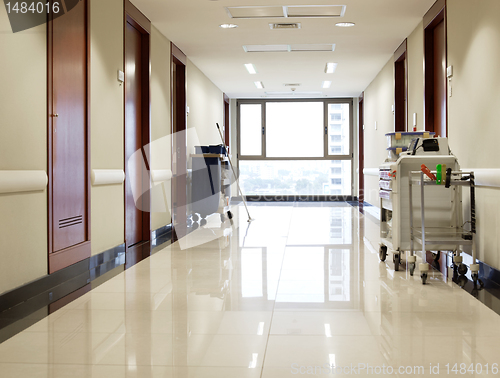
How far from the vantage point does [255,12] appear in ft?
18.1

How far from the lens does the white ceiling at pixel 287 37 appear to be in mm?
5344

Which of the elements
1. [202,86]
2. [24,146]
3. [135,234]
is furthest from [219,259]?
[202,86]

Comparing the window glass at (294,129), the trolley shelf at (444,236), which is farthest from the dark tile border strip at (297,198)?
the trolley shelf at (444,236)

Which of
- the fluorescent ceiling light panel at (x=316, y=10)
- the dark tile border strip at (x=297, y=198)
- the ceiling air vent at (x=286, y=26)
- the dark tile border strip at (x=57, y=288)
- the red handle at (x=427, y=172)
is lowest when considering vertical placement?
the dark tile border strip at (x=57, y=288)

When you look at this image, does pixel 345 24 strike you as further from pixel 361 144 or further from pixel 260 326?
pixel 361 144

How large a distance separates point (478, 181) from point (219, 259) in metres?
2.32

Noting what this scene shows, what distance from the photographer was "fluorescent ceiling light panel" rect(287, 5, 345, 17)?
17.6 feet

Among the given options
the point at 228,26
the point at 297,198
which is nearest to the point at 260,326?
the point at 228,26

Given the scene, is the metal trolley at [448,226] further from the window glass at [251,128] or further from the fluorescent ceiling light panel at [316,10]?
the window glass at [251,128]

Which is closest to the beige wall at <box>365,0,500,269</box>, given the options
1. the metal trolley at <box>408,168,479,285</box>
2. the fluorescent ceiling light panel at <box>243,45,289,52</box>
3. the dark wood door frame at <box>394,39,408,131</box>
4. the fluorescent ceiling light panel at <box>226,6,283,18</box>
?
the metal trolley at <box>408,168,479,285</box>

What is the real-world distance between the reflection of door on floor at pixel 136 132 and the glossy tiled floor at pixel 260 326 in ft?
4.32

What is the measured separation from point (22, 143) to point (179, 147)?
4.40m

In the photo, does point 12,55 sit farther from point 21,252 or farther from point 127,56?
point 127,56

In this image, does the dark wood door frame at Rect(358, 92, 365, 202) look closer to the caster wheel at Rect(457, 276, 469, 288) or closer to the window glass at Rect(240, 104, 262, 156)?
the window glass at Rect(240, 104, 262, 156)
